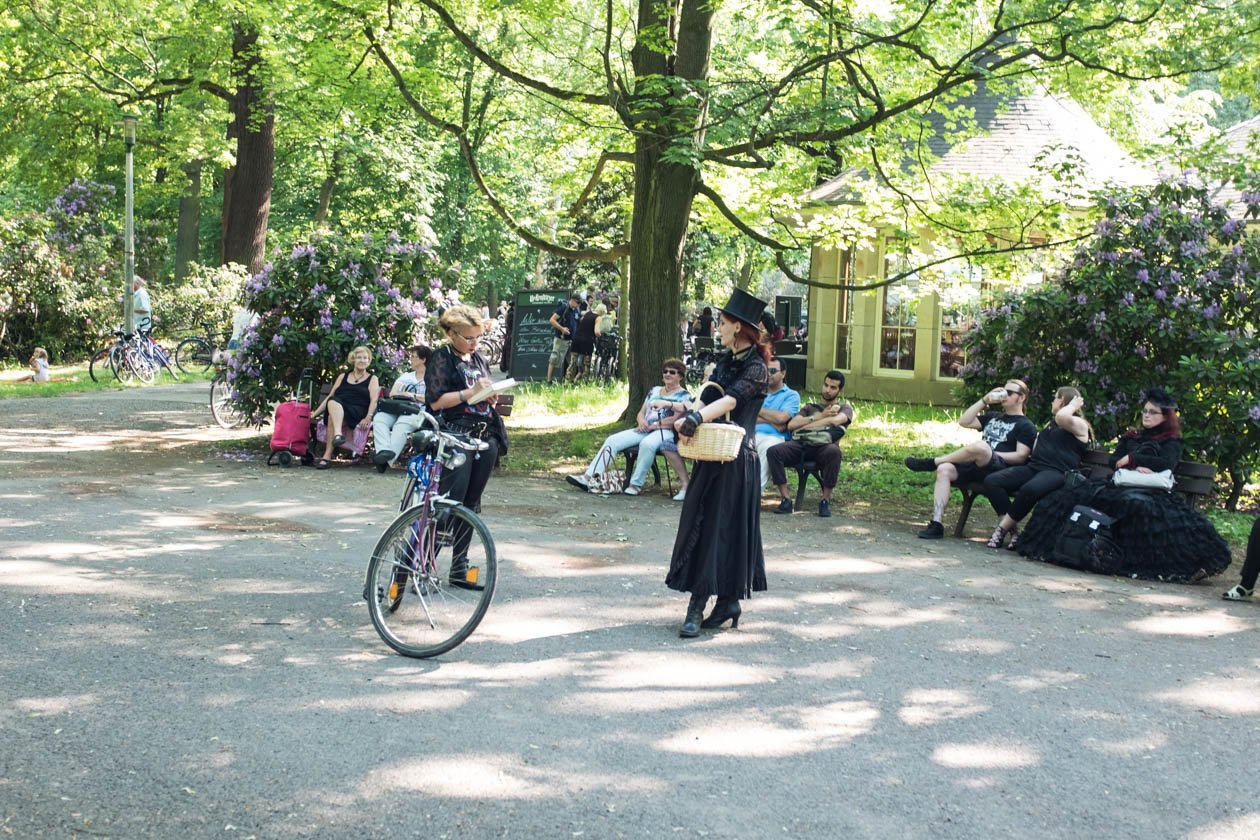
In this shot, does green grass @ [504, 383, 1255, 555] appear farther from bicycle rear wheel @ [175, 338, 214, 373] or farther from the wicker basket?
bicycle rear wheel @ [175, 338, 214, 373]

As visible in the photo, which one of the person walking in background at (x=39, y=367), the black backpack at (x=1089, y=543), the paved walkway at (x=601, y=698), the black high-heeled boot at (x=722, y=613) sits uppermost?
the person walking in background at (x=39, y=367)

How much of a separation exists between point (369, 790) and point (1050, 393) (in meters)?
10.4

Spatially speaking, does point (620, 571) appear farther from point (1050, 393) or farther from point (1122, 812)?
point (1050, 393)

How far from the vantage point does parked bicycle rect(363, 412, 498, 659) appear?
22.1ft

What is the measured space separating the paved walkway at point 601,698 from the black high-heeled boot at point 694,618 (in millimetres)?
145

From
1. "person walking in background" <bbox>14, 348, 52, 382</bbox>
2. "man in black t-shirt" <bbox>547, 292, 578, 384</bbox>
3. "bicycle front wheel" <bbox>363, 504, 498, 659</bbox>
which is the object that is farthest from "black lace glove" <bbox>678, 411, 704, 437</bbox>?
"man in black t-shirt" <bbox>547, 292, 578, 384</bbox>

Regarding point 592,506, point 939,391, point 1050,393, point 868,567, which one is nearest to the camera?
point 868,567

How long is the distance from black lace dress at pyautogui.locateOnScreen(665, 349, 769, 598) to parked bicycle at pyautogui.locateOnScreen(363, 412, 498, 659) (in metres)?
1.15

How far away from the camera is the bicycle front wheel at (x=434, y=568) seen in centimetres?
676

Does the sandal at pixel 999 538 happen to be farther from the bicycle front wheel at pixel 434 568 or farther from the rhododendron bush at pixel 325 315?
the rhododendron bush at pixel 325 315

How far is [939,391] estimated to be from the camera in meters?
23.9

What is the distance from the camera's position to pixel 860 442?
17531 millimetres

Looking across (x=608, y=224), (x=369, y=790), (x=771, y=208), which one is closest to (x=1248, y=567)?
(x=369, y=790)

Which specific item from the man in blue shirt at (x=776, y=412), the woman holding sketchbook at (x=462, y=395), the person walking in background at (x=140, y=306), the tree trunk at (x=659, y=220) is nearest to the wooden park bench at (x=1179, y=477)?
the man in blue shirt at (x=776, y=412)
